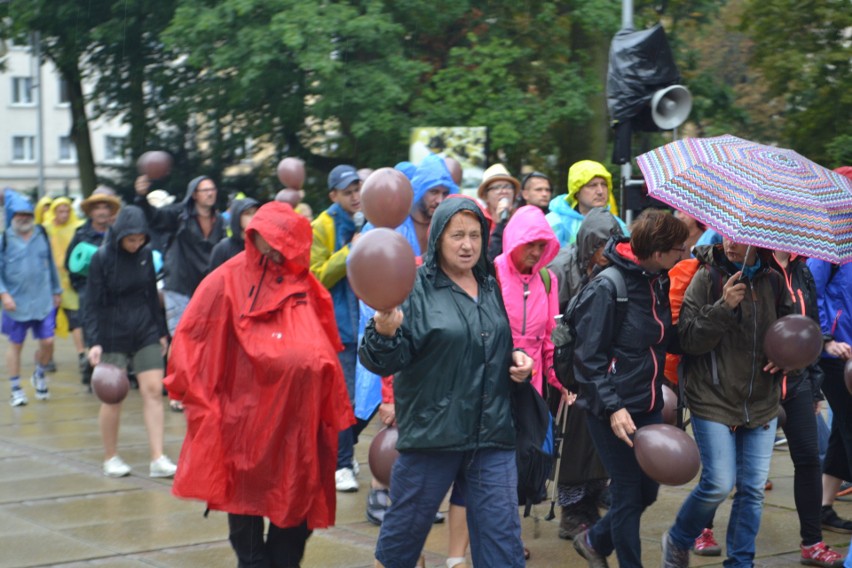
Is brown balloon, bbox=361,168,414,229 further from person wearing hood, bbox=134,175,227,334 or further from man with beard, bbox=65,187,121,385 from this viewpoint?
man with beard, bbox=65,187,121,385

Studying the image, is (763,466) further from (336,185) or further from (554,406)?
(336,185)

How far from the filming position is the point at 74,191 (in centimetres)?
6725

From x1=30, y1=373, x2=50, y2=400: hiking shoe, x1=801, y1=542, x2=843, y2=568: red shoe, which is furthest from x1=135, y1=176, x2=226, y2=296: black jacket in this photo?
x1=801, y1=542, x2=843, y2=568: red shoe

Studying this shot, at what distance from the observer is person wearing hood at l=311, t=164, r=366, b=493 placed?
27.2 feet

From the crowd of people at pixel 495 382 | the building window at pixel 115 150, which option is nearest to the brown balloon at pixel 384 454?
the crowd of people at pixel 495 382

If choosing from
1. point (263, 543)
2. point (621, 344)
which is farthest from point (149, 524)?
point (621, 344)

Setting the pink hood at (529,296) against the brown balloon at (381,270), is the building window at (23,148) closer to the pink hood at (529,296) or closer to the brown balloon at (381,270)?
the pink hood at (529,296)

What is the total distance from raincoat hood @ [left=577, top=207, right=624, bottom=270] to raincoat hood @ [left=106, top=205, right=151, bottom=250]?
3.53 m

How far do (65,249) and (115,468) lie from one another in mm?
6527

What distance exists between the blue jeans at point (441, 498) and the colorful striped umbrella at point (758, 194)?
1.39 metres

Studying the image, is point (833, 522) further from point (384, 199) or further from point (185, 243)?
point (185, 243)

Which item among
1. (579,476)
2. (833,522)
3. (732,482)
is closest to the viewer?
(732,482)

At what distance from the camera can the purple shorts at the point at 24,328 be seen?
13000 millimetres

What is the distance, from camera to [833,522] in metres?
7.39
